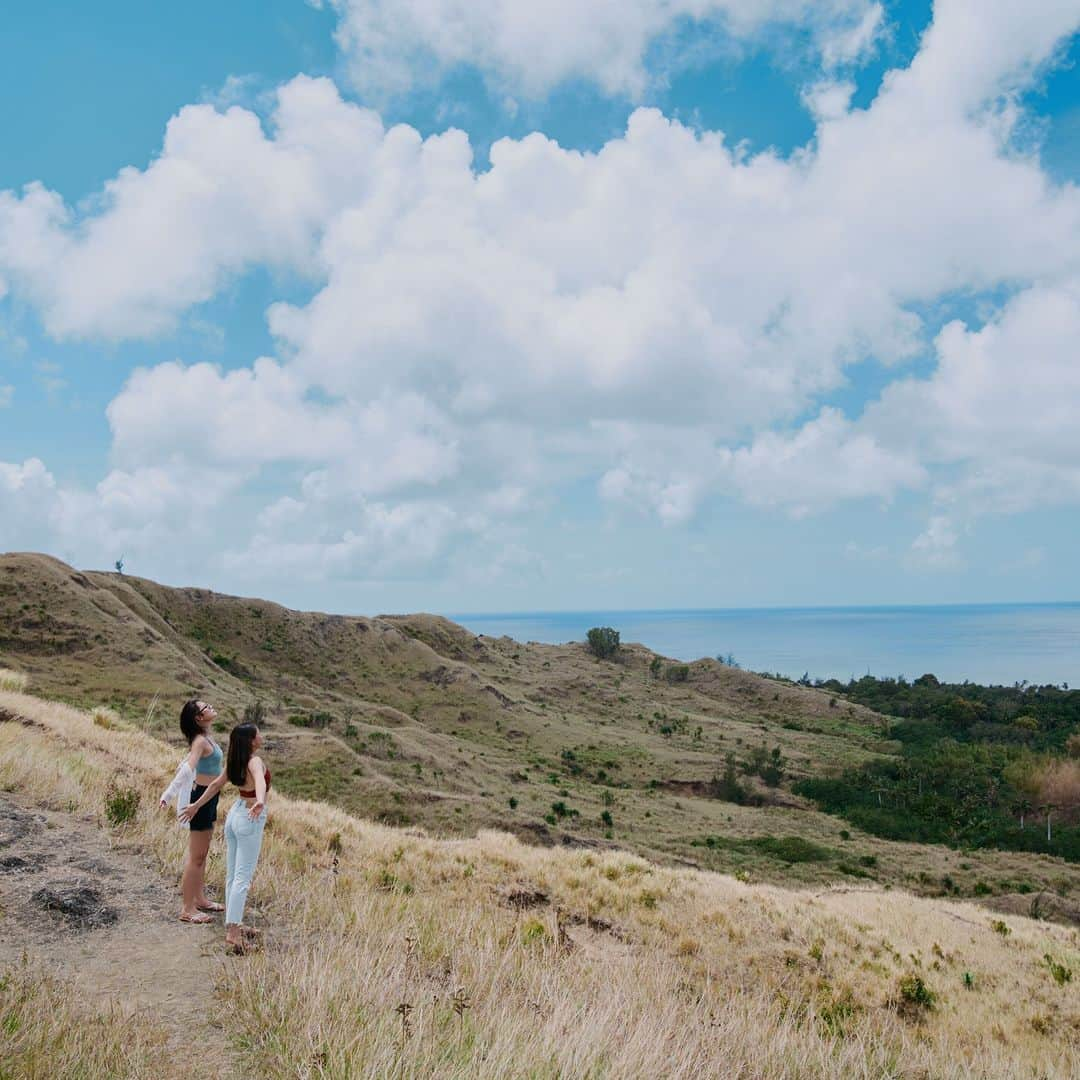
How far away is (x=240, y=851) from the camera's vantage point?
21.3ft

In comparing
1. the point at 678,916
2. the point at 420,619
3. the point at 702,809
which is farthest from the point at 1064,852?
the point at 420,619

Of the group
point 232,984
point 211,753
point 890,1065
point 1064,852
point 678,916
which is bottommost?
point 1064,852

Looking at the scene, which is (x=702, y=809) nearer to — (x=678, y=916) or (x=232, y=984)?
(x=678, y=916)

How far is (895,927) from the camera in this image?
1744 centimetres

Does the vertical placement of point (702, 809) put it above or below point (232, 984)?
below

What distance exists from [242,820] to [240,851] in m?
0.29

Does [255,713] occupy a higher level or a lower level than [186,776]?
lower

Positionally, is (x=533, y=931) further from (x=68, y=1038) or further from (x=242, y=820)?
(x=68, y=1038)

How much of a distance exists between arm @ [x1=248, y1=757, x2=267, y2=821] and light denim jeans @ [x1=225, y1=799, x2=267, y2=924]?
0.17 feet

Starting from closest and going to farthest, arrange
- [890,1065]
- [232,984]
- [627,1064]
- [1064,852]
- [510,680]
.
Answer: [627,1064] < [232,984] < [890,1065] < [1064,852] < [510,680]

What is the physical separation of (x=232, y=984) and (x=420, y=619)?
86.7 metres

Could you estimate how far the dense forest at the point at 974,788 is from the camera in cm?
5225

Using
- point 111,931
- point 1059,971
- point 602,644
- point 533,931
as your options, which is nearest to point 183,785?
point 111,931

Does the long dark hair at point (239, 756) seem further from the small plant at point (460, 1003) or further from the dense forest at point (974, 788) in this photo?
the dense forest at point (974, 788)
